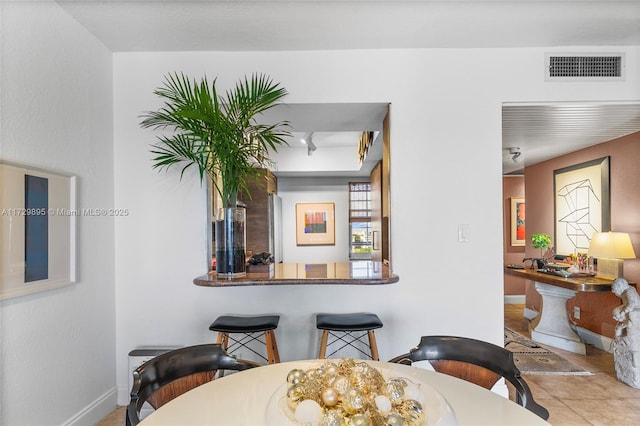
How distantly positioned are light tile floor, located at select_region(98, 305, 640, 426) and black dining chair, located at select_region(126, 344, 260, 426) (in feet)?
4.41

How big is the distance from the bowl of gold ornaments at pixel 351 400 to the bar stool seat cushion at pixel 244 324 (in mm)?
1243

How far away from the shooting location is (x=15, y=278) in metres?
1.67

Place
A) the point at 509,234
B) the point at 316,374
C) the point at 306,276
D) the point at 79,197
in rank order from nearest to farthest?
the point at 316,374, the point at 79,197, the point at 306,276, the point at 509,234

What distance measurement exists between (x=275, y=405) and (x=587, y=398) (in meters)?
2.84

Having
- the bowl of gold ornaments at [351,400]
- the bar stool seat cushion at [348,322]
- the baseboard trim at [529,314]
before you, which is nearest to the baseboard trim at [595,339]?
the baseboard trim at [529,314]

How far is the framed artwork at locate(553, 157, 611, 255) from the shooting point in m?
3.66

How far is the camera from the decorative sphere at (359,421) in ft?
2.55

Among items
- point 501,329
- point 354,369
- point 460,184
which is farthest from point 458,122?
point 354,369

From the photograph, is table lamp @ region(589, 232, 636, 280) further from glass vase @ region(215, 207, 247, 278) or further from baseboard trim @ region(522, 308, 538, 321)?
glass vase @ region(215, 207, 247, 278)

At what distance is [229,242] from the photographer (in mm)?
2232

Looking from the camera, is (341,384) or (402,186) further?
(402,186)

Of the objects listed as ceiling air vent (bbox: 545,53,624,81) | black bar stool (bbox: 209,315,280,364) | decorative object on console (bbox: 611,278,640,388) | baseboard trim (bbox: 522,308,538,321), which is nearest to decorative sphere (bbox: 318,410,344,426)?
black bar stool (bbox: 209,315,280,364)

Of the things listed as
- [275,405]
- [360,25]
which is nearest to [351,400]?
[275,405]

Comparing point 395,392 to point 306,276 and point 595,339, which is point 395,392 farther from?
point 595,339
